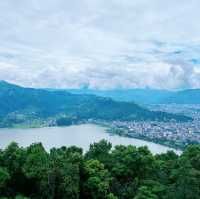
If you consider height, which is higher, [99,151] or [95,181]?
[99,151]

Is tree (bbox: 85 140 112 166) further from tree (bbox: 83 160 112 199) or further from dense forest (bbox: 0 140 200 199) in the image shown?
tree (bbox: 83 160 112 199)

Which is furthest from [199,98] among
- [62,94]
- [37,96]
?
[37,96]

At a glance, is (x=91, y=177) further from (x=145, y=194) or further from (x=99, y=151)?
(x=99, y=151)

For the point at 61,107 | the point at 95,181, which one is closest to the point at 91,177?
the point at 95,181

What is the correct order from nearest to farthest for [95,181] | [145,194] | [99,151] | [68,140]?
[145,194] → [95,181] → [99,151] → [68,140]

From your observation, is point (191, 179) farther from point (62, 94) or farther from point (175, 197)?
point (62, 94)

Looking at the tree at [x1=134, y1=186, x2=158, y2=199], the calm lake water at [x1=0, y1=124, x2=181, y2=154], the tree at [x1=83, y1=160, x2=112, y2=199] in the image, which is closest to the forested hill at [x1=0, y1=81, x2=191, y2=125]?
the calm lake water at [x1=0, y1=124, x2=181, y2=154]
